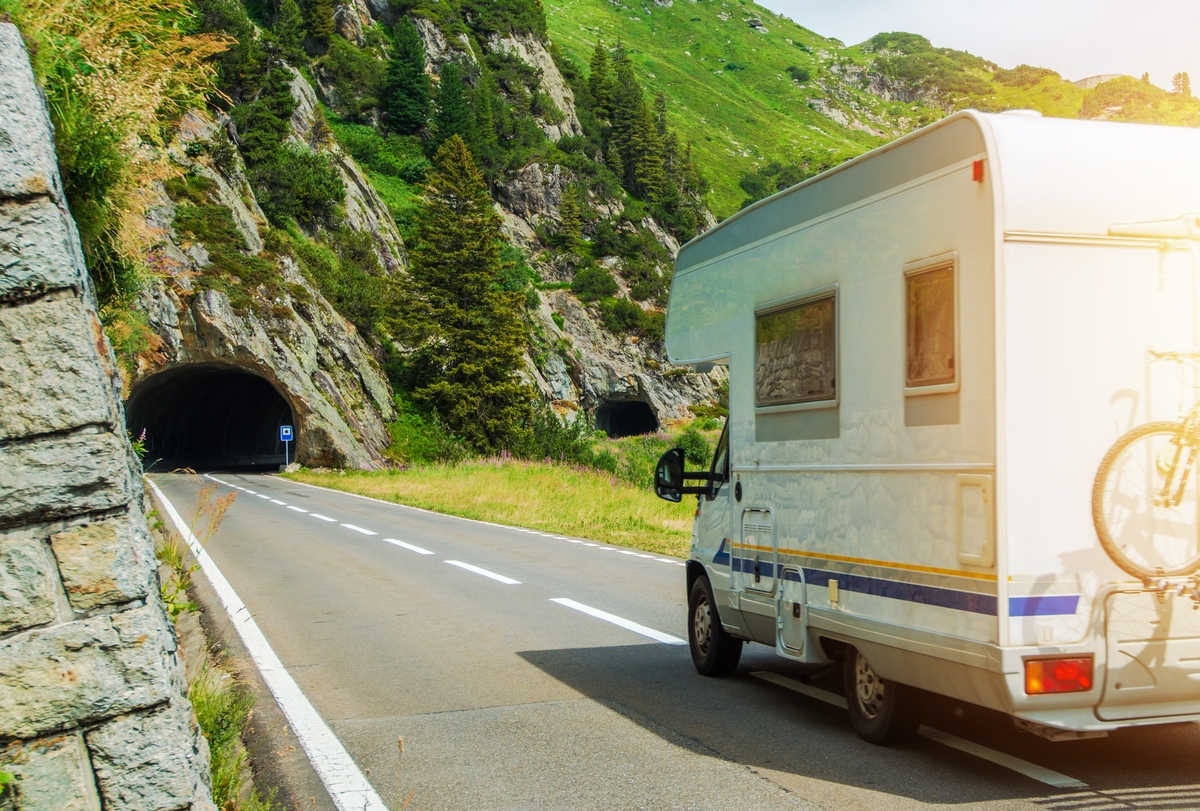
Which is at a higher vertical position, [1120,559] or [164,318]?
[164,318]

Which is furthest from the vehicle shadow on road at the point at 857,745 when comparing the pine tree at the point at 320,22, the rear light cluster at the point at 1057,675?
the pine tree at the point at 320,22

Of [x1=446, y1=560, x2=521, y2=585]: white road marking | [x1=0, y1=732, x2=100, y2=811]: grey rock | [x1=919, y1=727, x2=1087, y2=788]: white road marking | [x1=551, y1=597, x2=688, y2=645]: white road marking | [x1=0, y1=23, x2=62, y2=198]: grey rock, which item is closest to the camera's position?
[x1=0, y1=732, x2=100, y2=811]: grey rock

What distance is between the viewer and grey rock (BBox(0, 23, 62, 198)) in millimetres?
3363

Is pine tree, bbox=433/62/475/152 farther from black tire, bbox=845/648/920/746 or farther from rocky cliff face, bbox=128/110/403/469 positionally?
black tire, bbox=845/648/920/746

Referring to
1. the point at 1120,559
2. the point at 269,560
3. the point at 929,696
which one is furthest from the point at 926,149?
the point at 269,560

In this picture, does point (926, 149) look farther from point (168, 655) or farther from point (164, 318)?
point (164, 318)

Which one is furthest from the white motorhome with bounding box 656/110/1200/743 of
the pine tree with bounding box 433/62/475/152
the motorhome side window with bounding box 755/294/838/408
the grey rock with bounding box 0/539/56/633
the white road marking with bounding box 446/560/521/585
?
the pine tree with bounding box 433/62/475/152

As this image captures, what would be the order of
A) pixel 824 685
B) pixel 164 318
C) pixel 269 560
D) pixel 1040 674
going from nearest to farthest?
pixel 1040 674 → pixel 824 685 → pixel 269 560 → pixel 164 318

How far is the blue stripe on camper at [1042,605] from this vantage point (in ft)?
13.9

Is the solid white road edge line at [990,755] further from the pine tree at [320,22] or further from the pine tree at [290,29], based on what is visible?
the pine tree at [320,22]

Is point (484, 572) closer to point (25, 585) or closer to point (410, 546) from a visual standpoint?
point (410, 546)

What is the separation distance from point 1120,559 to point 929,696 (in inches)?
60.1

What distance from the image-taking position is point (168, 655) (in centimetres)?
352

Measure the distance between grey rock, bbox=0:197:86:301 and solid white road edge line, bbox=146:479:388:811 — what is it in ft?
8.37
